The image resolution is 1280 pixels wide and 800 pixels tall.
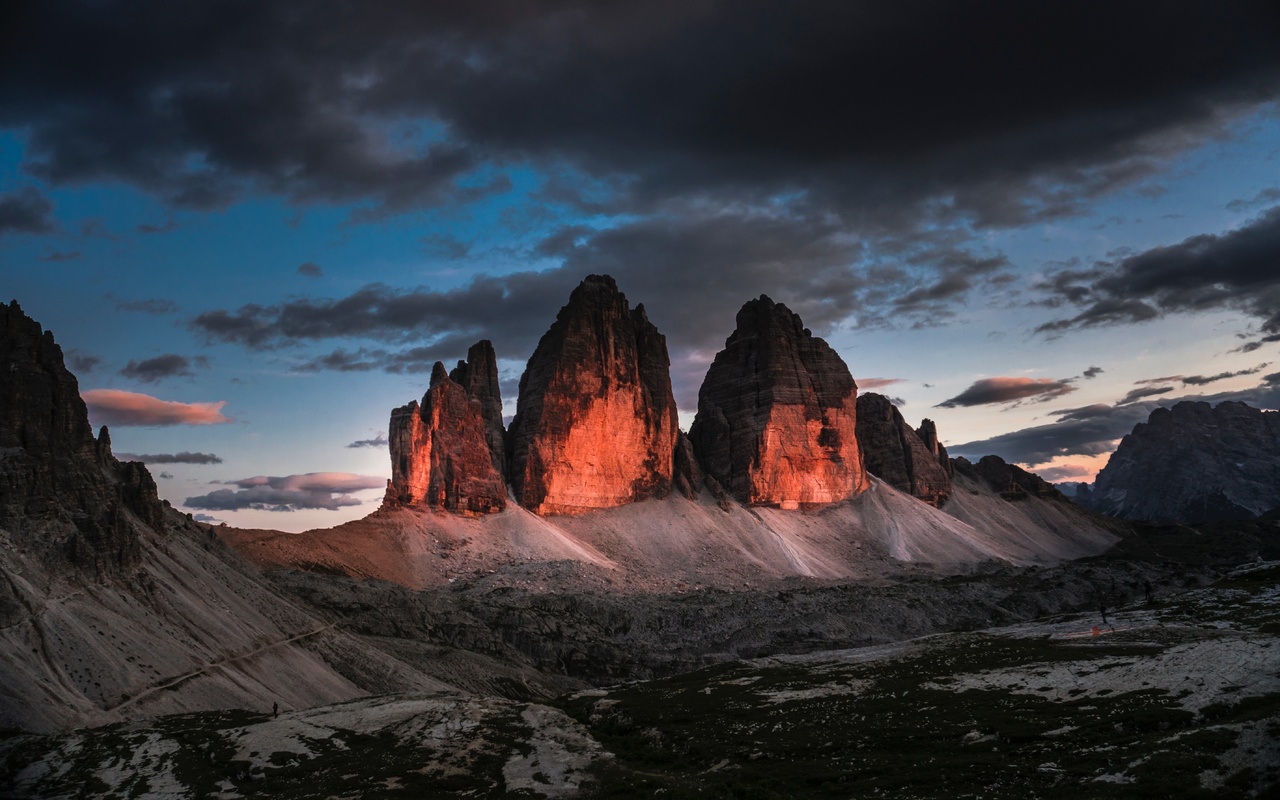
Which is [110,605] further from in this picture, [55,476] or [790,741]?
[790,741]

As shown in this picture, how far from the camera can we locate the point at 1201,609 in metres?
97.3

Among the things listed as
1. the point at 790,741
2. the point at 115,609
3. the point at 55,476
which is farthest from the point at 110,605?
the point at 790,741

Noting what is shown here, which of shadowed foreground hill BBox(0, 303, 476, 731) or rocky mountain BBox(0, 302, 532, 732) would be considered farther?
rocky mountain BBox(0, 302, 532, 732)

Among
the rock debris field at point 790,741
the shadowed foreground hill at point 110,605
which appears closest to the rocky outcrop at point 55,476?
the shadowed foreground hill at point 110,605

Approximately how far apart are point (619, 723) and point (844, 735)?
19.2m

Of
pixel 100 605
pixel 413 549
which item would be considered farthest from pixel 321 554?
pixel 100 605

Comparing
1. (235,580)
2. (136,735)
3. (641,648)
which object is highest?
(235,580)

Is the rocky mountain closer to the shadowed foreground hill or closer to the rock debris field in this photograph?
the shadowed foreground hill

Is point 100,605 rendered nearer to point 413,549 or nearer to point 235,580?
point 235,580

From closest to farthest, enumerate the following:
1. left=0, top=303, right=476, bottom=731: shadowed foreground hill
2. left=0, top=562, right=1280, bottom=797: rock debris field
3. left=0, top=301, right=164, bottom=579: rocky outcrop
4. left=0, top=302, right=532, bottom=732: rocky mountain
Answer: left=0, top=562, right=1280, bottom=797: rock debris field < left=0, top=303, right=476, bottom=731: shadowed foreground hill < left=0, top=302, right=532, bottom=732: rocky mountain < left=0, top=301, right=164, bottom=579: rocky outcrop

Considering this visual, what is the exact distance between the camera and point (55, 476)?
275 feet

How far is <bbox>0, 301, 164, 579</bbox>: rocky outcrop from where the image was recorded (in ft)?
252

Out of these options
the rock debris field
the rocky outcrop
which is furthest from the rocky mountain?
the rock debris field

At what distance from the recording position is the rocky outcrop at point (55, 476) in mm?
76875
